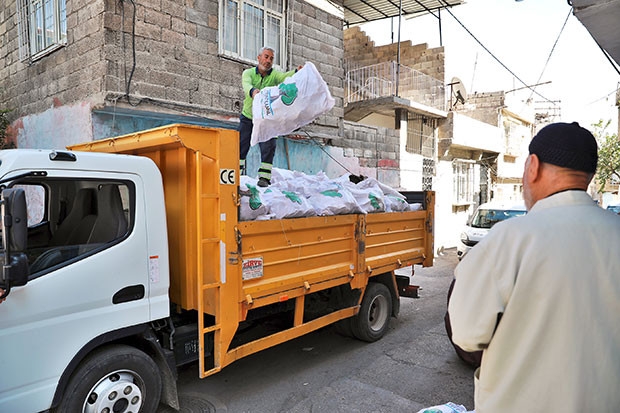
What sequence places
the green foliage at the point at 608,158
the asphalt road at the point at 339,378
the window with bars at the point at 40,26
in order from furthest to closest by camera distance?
the green foliage at the point at 608,158 < the window with bars at the point at 40,26 < the asphalt road at the point at 339,378

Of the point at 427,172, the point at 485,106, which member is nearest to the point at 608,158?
the point at 485,106

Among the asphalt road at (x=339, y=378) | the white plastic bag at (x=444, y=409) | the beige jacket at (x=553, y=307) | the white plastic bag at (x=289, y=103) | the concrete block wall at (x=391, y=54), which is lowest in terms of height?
the asphalt road at (x=339, y=378)

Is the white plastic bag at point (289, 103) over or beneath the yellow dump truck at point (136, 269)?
over

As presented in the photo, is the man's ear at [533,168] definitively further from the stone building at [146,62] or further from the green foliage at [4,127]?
the green foliage at [4,127]

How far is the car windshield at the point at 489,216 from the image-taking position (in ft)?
35.7

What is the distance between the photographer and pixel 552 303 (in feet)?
4.46

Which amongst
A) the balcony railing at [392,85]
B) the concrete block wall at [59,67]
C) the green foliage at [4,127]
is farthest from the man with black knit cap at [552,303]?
the balcony railing at [392,85]

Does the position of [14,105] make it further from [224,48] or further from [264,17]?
[264,17]

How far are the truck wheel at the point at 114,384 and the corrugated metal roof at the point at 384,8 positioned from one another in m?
11.3

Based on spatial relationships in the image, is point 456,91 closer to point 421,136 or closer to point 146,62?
point 421,136

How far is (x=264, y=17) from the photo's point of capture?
830cm

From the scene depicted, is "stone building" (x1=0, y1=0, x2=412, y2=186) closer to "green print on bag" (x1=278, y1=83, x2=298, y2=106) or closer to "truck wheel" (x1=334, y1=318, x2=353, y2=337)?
"green print on bag" (x1=278, y1=83, x2=298, y2=106)

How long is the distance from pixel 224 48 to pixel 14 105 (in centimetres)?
431

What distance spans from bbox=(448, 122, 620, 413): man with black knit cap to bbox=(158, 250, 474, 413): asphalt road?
2628 mm
